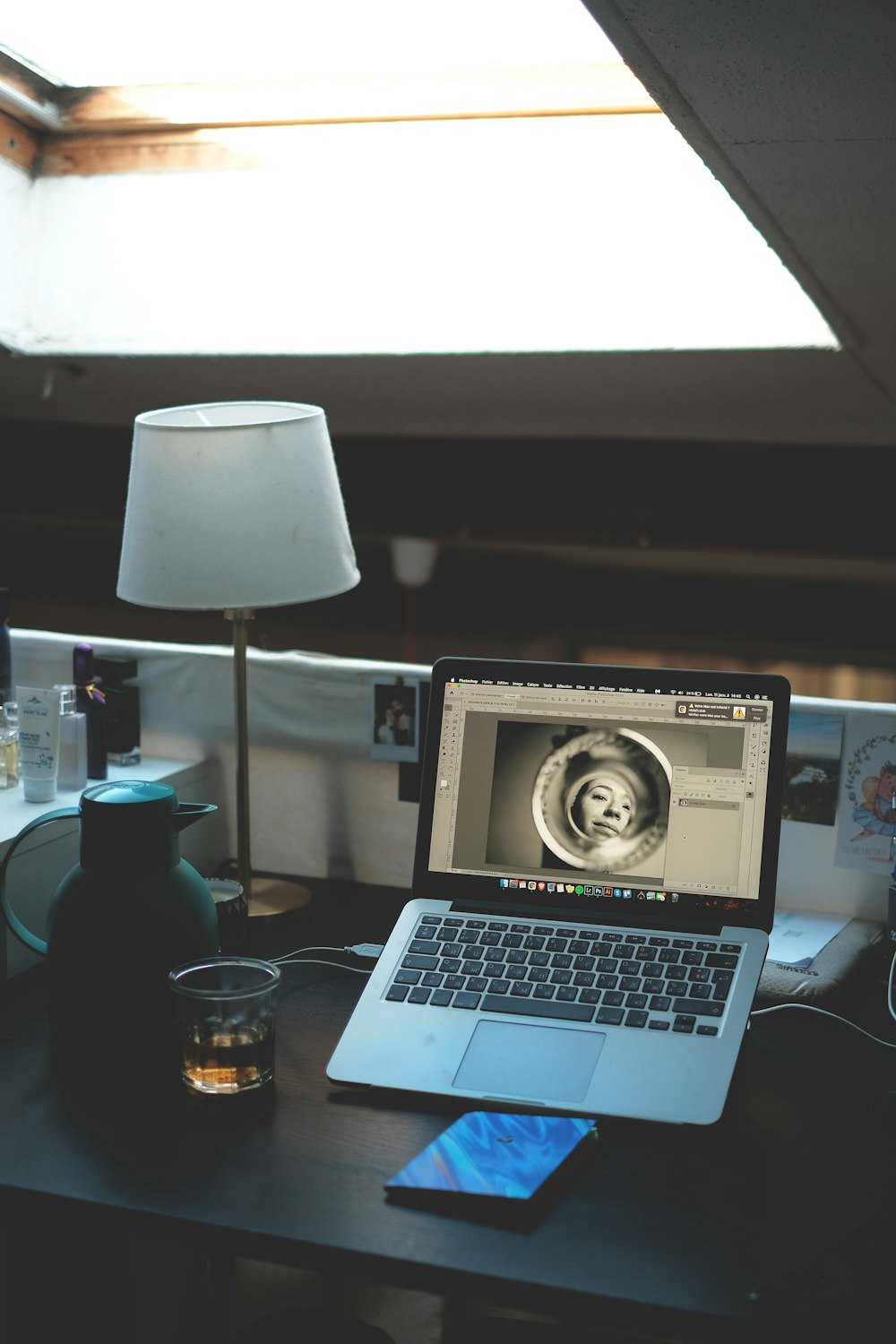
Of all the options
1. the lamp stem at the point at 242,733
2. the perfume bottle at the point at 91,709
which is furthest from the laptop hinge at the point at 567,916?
the perfume bottle at the point at 91,709

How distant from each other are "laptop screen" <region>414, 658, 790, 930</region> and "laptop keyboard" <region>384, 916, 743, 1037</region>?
4cm

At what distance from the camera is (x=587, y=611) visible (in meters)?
4.85

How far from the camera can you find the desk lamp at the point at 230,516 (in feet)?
4.62

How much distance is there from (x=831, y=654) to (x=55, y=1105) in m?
3.93

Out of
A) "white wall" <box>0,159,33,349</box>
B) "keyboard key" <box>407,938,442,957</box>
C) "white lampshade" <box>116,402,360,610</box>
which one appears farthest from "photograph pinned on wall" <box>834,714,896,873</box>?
"white wall" <box>0,159,33,349</box>

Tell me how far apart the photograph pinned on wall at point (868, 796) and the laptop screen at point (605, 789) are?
0.81 ft

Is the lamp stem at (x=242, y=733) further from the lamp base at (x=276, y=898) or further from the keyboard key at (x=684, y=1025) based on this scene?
the keyboard key at (x=684, y=1025)

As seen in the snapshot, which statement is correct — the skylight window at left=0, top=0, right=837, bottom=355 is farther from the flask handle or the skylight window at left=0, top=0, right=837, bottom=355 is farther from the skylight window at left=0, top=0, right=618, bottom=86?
the flask handle

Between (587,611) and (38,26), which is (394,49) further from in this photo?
(587,611)

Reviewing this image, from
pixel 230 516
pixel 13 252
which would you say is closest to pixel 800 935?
pixel 230 516

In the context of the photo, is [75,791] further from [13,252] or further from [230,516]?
[13,252]

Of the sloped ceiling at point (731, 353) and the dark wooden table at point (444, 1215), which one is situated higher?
the sloped ceiling at point (731, 353)

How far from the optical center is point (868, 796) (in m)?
1.43

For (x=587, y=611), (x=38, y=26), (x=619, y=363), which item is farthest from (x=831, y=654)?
(x=38, y=26)
